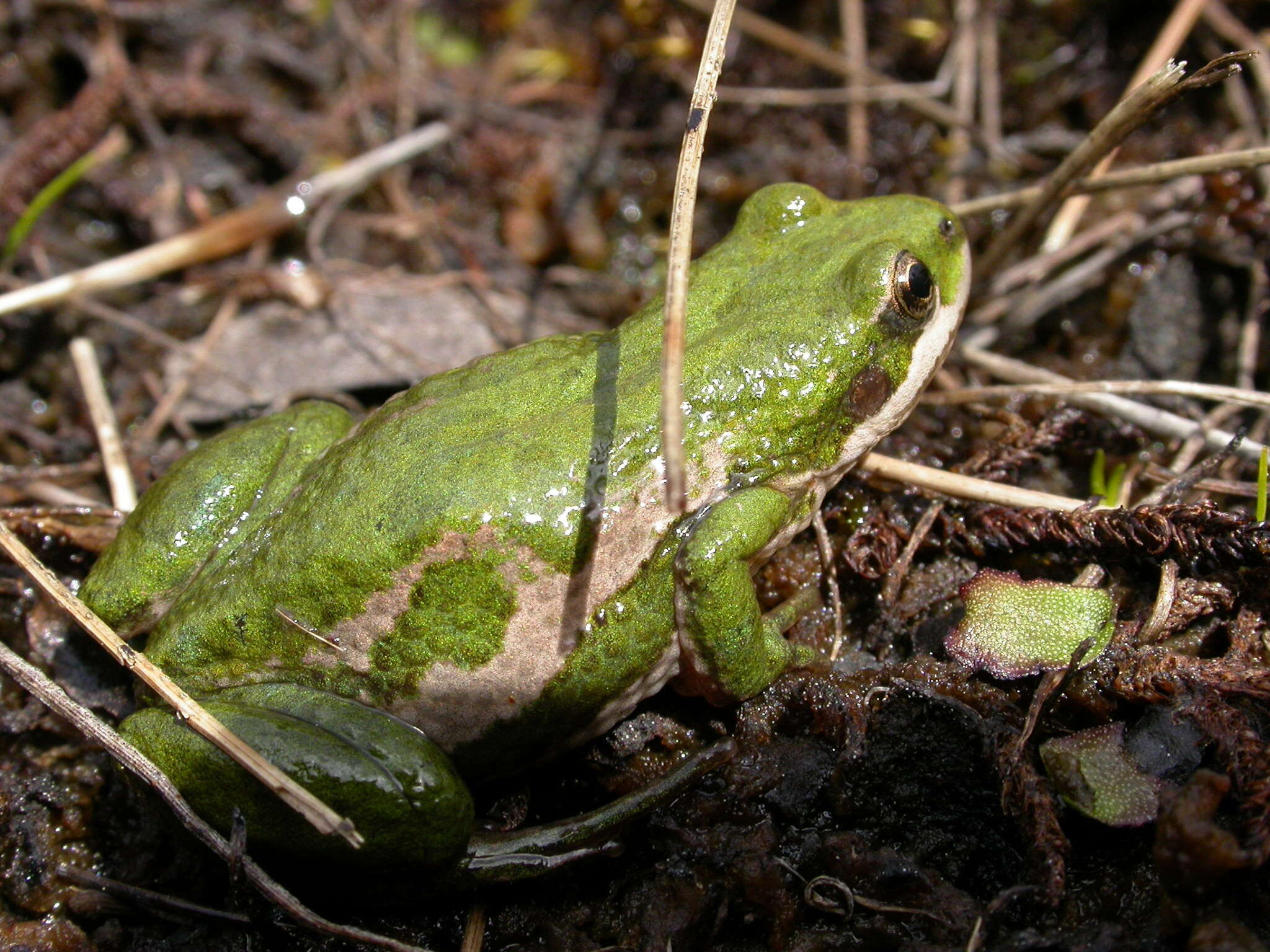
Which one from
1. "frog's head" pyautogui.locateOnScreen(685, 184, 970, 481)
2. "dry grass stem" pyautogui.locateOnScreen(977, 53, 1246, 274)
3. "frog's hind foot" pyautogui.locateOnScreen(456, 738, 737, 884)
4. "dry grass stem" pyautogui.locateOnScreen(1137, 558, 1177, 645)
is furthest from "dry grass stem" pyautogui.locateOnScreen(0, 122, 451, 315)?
"dry grass stem" pyautogui.locateOnScreen(1137, 558, 1177, 645)

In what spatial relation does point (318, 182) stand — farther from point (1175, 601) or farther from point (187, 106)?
point (1175, 601)

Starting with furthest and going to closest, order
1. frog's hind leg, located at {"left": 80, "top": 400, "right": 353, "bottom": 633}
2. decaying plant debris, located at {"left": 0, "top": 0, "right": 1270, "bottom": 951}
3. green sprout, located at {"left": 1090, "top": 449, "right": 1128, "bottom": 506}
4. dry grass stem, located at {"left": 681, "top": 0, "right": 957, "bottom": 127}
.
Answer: dry grass stem, located at {"left": 681, "top": 0, "right": 957, "bottom": 127}
green sprout, located at {"left": 1090, "top": 449, "right": 1128, "bottom": 506}
frog's hind leg, located at {"left": 80, "top": 400, "right": 353, "bottom": 633}
decaying plant debris, located at {"left": 0, "top": 0, "right": 1270, "bottom": 951}

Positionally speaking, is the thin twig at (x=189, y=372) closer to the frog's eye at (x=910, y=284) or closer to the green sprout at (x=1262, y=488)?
the frog's eye at (x=910, y=284)

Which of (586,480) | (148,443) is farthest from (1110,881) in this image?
(148,443)

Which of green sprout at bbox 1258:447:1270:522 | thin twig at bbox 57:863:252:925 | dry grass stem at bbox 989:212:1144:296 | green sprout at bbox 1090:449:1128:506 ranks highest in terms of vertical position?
dry grass stem at bbox 989:212:1144:296

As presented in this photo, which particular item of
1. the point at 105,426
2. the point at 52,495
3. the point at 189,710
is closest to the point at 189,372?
the point at 105,426

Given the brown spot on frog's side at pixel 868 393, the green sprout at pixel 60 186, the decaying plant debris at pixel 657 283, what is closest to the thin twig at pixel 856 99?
the decaying plant debris at pixel 657 283

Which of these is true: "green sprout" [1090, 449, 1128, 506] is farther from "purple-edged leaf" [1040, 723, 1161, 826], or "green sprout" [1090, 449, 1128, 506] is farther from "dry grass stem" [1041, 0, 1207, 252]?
"dry grass stem" [1041, 0, 1207, 252]
